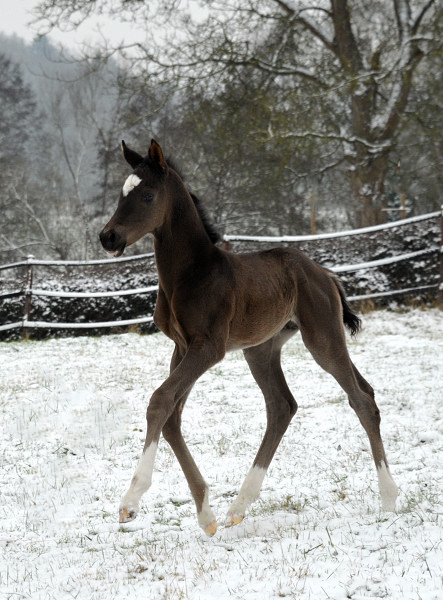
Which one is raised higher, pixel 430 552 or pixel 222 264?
pixel 222 264

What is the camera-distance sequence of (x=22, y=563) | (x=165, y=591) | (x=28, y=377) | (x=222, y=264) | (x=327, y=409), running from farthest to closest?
(x=28, y=377) < (x=327, y=409) < (x=222, y=264) < (x=22, y=563) < (x=165, y=591)

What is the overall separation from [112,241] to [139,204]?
0.31m

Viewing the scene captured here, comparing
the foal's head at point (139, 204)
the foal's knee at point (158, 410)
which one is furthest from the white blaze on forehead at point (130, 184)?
the foal's knee at point (158, 410)

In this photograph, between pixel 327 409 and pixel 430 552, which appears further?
pixel 327 409

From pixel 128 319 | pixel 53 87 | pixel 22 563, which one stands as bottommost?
pixel 128 319

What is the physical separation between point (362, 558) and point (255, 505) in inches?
53.8

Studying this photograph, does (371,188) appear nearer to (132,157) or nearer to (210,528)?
(132,157)

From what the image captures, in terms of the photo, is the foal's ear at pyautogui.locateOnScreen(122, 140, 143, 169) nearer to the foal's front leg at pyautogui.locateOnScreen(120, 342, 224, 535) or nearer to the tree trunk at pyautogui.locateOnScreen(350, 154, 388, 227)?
the foal's front leg at pyautogui.locateOnScreen(120, 342, 224, 535)

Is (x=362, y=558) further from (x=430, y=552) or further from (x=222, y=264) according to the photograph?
(x=222, y=264)

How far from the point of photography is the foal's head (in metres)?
3.59

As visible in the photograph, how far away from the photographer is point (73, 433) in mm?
6543

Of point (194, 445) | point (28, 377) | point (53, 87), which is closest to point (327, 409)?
point (194, 445)

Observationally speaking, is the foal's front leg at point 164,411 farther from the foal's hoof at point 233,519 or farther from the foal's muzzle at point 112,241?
the foal's muzzle at point 112,241

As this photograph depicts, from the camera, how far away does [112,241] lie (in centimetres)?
354
